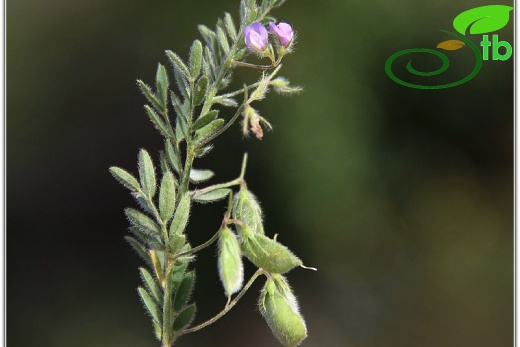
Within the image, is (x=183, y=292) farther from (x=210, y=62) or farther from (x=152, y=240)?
(x=210, y=62)

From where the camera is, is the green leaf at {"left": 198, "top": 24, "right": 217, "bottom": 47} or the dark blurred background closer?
the green leaf at {"left": 198, "top": 24, "right": 217, "bottom": 47}

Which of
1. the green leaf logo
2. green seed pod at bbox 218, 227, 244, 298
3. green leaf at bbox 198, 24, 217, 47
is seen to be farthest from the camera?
the green leaf logo

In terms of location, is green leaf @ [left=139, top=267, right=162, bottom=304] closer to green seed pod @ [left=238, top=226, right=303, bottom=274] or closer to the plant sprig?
the plant sprig

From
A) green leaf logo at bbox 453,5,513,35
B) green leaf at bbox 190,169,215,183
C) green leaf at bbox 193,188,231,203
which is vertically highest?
green leaf at bbox 190,169,215,183

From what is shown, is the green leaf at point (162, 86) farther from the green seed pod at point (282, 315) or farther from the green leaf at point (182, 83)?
the green seed pod at point (282, 315)

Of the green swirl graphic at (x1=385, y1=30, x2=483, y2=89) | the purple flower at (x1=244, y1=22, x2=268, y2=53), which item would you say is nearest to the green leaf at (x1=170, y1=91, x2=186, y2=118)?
the purple flower at (x1=244, y1=22, x2=268, y2=53)

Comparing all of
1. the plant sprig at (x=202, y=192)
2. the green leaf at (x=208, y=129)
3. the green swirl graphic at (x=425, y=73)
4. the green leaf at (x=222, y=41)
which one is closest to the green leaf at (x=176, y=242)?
the plant sprig at (x=202, y=192)

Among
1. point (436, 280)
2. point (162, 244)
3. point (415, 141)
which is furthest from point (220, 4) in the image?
point (162, 244)

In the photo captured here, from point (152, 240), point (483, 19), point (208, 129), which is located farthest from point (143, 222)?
point (483, 19)
